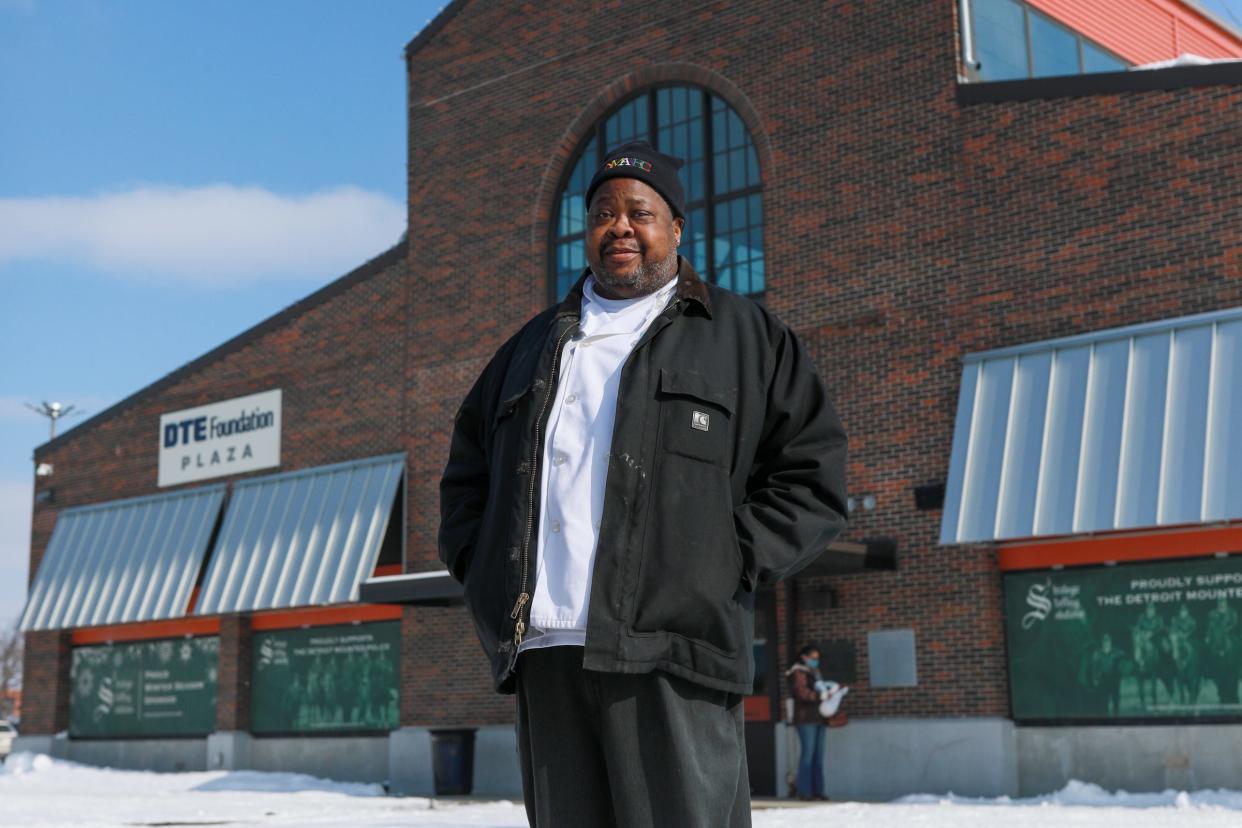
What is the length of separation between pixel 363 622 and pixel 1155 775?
38.8 feet

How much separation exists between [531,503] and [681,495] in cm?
33

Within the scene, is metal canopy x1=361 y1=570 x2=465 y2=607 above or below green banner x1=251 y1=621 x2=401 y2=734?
above

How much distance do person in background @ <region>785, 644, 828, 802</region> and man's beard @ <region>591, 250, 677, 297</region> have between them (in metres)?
13.4

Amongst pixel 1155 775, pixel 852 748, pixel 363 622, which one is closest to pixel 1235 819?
pixel 1155 775

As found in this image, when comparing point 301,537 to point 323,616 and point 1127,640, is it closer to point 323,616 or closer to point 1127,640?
point 323,616

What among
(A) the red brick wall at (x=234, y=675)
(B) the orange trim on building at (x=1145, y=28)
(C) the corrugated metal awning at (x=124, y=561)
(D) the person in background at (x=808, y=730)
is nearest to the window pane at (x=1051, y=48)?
(B) the orange trim on building at (x=1145, y=28)

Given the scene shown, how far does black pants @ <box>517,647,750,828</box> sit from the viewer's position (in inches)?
117

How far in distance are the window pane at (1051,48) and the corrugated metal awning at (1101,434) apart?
17.0 feet

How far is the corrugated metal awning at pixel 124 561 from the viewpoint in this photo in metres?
23.8

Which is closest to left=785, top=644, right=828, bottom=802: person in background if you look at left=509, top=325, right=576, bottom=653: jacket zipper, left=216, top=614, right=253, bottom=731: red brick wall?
left=216, top=614, right=253, bottom=731: red brick wall

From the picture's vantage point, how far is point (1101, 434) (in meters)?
14.9

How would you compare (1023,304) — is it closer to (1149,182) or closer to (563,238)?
(1149,182)

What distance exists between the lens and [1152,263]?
15.3 metres

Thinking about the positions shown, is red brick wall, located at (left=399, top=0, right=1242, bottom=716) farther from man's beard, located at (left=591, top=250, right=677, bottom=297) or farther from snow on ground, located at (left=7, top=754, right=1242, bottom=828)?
man's beard, located at (left=591, top=250, right=677, bottom=297)
